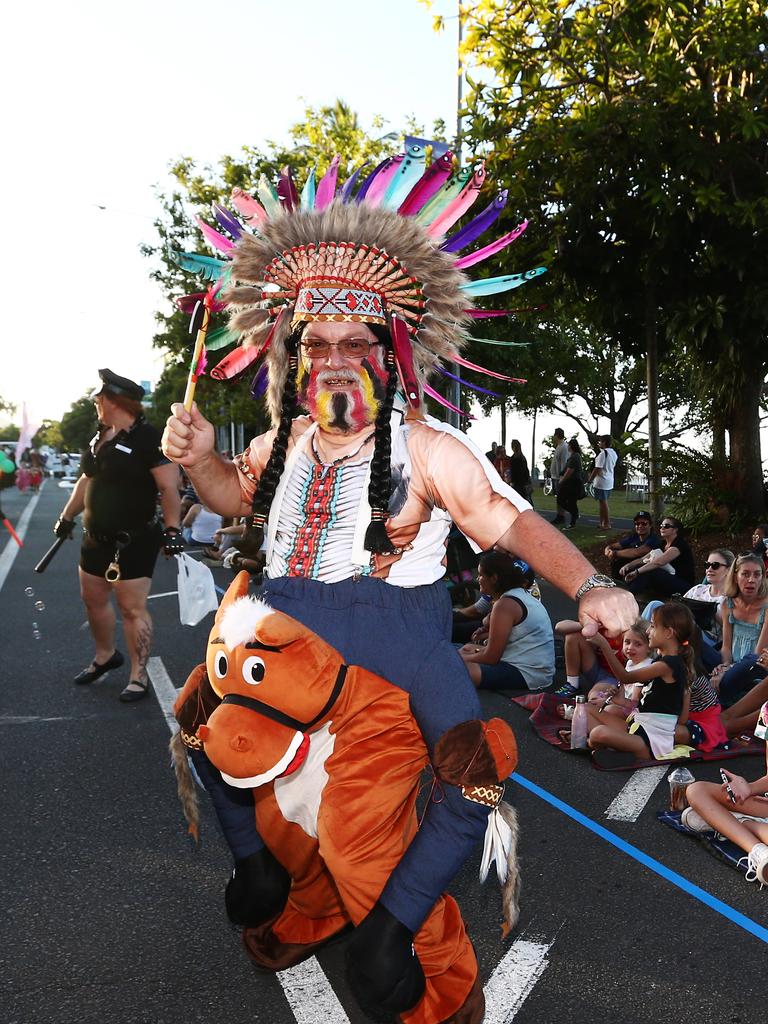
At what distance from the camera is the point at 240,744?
2264mm

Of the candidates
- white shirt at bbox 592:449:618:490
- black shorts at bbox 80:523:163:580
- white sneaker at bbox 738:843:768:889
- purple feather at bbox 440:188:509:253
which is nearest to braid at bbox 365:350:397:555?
purple feather at bbox 440:188:509:253

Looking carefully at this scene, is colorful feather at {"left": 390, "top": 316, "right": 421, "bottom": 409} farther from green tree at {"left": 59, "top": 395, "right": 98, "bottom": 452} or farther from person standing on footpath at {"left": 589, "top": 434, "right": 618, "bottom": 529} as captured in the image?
green tree at {"left": 59, "top": 395, "right": 98, "bottom": 452}

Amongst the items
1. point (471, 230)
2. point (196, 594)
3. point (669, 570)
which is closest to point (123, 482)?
point (196, 594)

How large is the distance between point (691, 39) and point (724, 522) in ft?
19.7

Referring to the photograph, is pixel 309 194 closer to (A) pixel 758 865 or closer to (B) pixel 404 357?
(B) pixel 404 357

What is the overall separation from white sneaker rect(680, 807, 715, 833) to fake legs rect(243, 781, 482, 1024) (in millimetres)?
1813

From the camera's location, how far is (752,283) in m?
11.2

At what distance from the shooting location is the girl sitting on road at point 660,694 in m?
5.20

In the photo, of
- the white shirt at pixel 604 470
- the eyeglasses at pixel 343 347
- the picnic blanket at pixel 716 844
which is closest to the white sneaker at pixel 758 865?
the picnic blanket at pixel 716 844

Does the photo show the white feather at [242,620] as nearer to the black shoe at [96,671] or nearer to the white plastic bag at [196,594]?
the white plastic bag at [196,594]

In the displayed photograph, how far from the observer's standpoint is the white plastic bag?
10.7ft

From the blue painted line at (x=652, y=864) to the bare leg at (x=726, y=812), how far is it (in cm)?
33

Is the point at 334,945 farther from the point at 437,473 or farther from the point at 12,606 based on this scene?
the point at 12,606

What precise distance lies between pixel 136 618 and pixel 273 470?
3.69 metres
